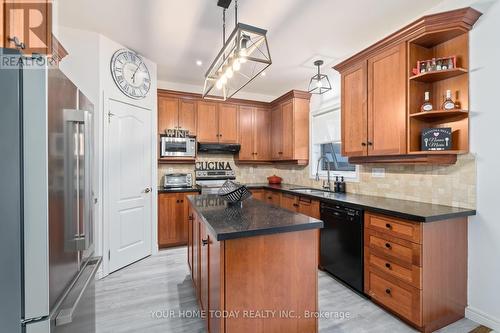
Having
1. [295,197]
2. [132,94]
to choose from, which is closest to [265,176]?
[295,197]

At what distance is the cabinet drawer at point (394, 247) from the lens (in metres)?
1.88

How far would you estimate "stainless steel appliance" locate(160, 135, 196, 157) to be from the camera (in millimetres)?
4019

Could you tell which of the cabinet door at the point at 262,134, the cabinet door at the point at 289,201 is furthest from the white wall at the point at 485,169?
the cabinet door at the point at 262,134

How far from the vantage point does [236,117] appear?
4676 mm

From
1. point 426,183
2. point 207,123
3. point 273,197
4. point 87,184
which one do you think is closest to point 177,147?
point 207,123

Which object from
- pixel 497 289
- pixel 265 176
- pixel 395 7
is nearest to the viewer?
pixel 497 289

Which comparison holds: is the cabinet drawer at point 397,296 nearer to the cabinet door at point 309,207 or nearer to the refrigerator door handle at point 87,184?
the cabinet door at point 309,207

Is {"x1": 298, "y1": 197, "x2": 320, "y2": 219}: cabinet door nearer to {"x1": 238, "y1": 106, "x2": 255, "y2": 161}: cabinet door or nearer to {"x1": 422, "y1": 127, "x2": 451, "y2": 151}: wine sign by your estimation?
{"x1": 422, "y1": 127, "x2": 451, "y2": 151}: wine sign

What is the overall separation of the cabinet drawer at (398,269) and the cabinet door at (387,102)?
1.00m

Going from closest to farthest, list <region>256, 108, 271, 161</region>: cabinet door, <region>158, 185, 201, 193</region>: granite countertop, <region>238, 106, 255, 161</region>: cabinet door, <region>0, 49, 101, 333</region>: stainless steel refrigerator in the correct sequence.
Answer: <region>0, 49, 101, 333</region>: stainless steel refrigerator → <region>158, 185, 201, 193</region>: granite countertop → <region>238, 106, 255, 161</region>: cabinet door → <region>256, 108, 271, 161</region>: cabinet door

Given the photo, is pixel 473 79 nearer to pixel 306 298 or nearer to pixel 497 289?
pixel 497 289

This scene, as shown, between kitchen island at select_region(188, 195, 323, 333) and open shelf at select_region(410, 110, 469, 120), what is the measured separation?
1485 millimetres

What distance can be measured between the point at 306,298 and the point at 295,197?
192 centimetres

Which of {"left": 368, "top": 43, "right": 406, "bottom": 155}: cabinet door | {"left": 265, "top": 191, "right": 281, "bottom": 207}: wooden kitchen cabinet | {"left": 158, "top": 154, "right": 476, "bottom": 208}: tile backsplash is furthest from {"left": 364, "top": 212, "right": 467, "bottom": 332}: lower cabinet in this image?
{"left": 265, "top": 191, "right": 281, "bottom": 207}: wooden kitchen cabinet
